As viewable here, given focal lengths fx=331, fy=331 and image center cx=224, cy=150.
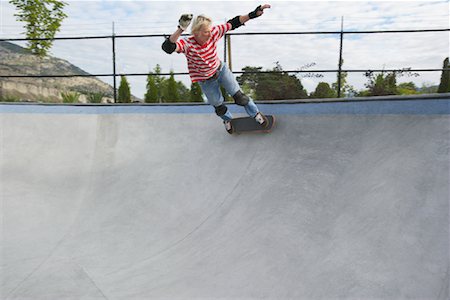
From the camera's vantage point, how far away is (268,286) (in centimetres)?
285

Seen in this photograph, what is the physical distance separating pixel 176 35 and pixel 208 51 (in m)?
0.54

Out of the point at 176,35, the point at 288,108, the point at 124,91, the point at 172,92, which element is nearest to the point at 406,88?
the point at 288,108

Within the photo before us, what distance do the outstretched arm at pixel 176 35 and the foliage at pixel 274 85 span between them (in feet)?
16.2

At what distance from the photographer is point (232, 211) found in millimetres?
3834

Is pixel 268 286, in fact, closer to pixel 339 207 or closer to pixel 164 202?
pixel 339 207

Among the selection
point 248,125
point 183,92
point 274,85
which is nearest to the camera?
point 248,125

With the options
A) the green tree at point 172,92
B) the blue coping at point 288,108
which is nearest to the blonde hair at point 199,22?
the blue coping at point 288,108

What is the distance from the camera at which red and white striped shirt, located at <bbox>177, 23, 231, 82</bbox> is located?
367 centimetres

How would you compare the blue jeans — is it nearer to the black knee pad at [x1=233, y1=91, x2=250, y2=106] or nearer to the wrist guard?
the black knee pad at [x1=233, y1=91, x2=250, y2=106]

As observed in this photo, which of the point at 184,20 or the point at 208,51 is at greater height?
the point at 184,20

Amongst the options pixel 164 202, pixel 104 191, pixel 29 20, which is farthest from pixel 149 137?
pixel 29 20

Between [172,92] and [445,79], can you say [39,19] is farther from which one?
[445,79]

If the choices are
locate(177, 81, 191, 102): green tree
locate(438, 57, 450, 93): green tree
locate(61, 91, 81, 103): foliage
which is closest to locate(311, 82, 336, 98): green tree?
locate(438, 57, 450, 93): green tree

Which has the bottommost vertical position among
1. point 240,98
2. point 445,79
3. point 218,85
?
point 240,98
